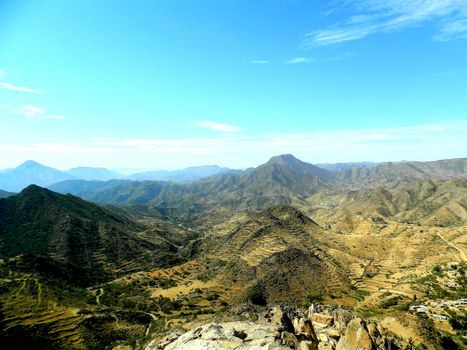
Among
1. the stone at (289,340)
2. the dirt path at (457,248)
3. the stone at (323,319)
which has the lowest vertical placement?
the dirt path at (457,248)

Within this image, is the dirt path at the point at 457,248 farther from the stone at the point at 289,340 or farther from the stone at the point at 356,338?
the stone at the point at 289,340

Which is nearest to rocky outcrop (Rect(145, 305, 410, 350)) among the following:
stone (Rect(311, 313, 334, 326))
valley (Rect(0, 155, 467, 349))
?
stone (Rect(311, 313, 334, 326))

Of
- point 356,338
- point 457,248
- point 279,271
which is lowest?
point 279,271

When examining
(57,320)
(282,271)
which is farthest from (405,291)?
A: (57,320)

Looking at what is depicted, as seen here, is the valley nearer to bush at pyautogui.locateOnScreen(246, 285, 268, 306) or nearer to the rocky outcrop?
bush at pyautogui.locateOnScreen(246, 285, 268, 306)

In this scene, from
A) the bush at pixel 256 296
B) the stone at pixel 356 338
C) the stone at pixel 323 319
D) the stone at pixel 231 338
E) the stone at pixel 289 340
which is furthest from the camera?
the bush at pixel 256 296

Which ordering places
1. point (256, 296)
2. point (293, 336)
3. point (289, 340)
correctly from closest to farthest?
point (289, 340) < point (293, 336) < point (256, 296)

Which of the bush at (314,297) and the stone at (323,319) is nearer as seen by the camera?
the stone at (323,319)

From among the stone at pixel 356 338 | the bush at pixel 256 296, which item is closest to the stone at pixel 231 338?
the stone at pixel 356 338

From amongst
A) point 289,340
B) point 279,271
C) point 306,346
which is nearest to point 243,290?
point 279,271

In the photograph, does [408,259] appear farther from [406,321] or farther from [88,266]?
[88,266]

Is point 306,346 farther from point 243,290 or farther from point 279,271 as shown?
point 279,271
